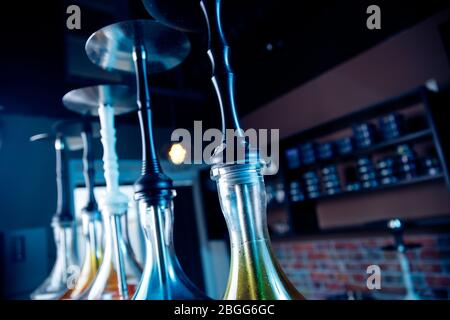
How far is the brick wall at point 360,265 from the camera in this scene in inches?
103

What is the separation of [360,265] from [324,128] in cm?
135

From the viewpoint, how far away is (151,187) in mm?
389

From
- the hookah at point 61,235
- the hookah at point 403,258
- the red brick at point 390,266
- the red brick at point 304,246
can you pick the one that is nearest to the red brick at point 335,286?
the red brick at point 304,246

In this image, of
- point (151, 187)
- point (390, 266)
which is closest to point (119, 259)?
point (151, 187)

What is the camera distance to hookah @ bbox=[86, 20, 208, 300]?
0.38 meters

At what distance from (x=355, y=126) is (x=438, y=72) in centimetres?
74

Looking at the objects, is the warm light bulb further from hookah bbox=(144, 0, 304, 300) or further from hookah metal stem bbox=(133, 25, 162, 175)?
hookah bbox=(144, 0, 304, 300)

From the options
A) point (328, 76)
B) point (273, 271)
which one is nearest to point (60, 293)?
point (273, 271)

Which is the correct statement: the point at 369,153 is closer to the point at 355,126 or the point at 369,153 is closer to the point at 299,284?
the point at 355,126

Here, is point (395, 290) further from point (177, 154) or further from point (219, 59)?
point (219, 59)

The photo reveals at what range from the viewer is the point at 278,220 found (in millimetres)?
4223

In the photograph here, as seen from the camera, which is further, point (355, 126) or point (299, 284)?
point (299, 284)

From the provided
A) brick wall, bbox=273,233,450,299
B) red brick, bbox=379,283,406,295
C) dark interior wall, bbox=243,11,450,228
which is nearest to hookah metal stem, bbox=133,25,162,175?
brick wall, bbox=273,233,450,299

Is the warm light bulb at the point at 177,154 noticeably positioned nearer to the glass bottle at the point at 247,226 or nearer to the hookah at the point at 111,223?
the hookah at the point at 111,223
